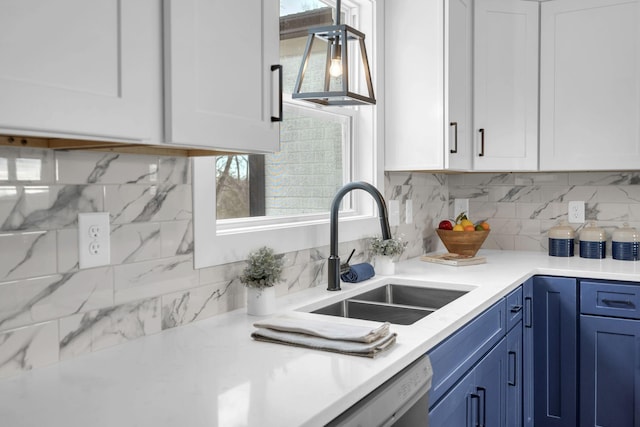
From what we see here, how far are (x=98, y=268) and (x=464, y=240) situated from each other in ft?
6.63

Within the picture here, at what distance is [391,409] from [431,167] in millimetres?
1604

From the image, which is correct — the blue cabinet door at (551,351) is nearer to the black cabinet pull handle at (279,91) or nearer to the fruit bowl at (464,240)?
the fruit bowl at (464,240)

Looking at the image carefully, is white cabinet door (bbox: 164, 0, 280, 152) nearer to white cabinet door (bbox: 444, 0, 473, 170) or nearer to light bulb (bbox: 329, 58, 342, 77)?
light bulb (bbox: 329, 58, 342, 77)

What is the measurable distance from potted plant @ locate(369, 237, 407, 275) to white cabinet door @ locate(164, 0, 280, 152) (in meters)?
1.05

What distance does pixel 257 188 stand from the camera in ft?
6.93

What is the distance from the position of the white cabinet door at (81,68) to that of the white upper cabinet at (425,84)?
Result: 5.86ft

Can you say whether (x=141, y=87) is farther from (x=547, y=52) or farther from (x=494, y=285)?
(x=547, y=52)

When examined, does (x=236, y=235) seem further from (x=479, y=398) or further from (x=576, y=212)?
(x=576, y=212)

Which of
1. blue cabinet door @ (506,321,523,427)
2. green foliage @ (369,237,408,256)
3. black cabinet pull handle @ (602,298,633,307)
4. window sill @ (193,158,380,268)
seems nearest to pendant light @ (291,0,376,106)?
window sill @ (193,158,380,268)

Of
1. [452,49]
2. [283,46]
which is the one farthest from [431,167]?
[283,46]

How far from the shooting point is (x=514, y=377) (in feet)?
7.86

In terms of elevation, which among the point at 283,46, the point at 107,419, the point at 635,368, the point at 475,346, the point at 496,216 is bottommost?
the point at 635,368

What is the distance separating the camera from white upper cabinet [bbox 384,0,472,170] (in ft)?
8.75

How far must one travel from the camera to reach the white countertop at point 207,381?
3.24 ft
